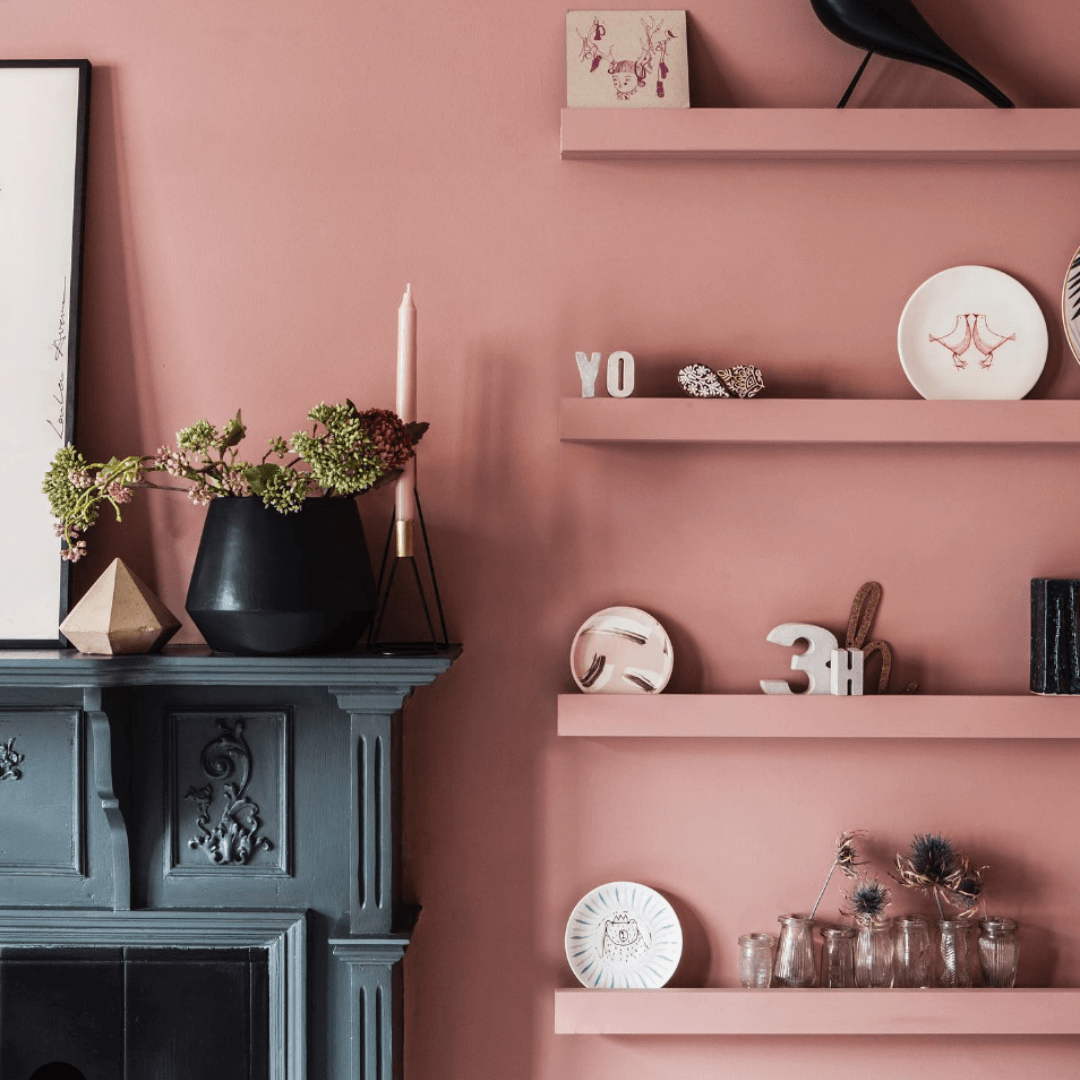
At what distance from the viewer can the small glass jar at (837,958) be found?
1506mm

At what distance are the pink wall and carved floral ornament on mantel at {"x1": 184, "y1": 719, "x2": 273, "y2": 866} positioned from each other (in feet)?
0.72

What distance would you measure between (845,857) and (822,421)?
2.03 feet

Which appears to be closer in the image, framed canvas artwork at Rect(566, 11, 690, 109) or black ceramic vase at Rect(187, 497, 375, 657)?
black ceramic vase at Rect(187, 497, 375, 657)

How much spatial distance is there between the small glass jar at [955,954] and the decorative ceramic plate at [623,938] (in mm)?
373

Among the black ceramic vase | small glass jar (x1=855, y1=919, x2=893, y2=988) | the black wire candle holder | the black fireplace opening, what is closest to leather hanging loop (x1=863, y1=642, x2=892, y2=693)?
small glass jar (x1=855, y1=919, x2=893, y2=988)

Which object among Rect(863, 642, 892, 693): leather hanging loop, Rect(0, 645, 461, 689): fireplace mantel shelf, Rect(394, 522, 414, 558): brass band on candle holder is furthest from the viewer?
Rect(863, 642, 892, 693): leather hanging loop

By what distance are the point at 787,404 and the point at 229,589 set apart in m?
0.79

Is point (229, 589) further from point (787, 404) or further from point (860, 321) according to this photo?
point (860, 321)

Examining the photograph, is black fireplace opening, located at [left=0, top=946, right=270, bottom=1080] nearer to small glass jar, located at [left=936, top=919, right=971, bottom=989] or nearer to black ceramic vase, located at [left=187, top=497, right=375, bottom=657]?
black ceramic vase, located at [left=187, top=497, right=375, bottom=657]

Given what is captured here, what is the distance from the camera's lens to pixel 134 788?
4.81 feet

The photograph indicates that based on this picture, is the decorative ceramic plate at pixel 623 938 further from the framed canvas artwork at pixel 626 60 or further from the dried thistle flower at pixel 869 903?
the framed canvas artwork at pixel 626 60

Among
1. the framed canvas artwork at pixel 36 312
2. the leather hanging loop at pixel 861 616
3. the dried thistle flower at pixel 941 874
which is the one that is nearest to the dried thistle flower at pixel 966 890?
the dried thistle flower at pixel 941 874

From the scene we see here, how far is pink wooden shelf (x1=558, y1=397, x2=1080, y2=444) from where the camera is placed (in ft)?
4.84
